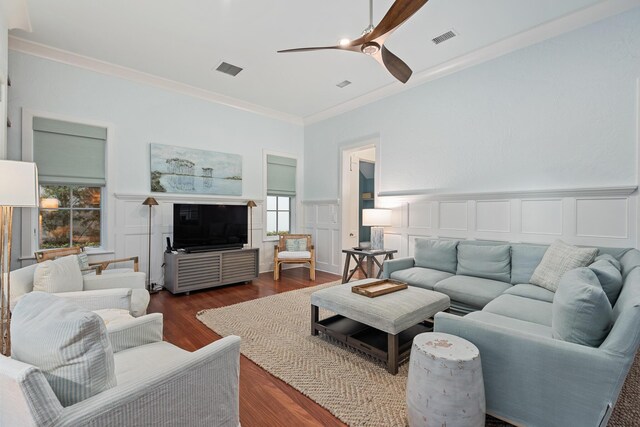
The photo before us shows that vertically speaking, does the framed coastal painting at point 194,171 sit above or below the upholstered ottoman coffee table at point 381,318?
above

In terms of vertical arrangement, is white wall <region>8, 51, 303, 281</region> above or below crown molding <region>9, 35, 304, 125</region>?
below

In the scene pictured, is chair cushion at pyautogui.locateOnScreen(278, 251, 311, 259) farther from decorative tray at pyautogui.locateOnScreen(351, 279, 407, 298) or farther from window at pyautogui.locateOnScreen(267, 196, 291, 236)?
decorative tray at pyautogui.locateOnScreen(351, 279, 407, 298)

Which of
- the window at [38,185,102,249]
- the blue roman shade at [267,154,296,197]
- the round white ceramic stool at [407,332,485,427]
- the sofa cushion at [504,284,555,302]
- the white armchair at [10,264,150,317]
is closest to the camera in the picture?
the round white ceramic stool at [407,332,485,427]

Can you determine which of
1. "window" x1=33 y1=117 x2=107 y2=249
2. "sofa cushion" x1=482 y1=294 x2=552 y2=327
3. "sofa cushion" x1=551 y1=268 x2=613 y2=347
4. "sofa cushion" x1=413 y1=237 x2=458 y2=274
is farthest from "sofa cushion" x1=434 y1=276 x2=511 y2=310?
"window" x1=33 y1=117 x2=107 y2=249

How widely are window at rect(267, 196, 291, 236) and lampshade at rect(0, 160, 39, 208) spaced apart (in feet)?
13.4

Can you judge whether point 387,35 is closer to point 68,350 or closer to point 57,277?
point 68,350

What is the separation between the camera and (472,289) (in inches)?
113

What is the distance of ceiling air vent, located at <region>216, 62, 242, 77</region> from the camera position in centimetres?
407

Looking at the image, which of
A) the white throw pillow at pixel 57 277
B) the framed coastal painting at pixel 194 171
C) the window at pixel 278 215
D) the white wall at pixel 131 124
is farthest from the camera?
the window at pixel 278 215

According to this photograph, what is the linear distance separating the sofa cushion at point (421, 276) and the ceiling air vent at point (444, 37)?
2711 mm

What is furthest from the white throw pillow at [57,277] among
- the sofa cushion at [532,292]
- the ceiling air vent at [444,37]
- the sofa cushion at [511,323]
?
the ceiling air vent at [444,37]

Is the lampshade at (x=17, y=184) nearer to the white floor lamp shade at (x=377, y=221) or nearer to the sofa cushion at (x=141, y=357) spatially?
the sofa cushion at (x=141, y=357)

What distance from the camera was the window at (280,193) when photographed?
5895 mm

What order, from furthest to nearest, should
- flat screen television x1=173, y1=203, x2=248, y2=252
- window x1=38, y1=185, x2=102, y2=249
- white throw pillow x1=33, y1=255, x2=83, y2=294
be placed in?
flat screen television x1=173, y1=203, x2=248, y2=252, window x1=38, y1=185, x2=102, y2=249, white throw pillow x1=33, y1=255, x2=83, y2=294
